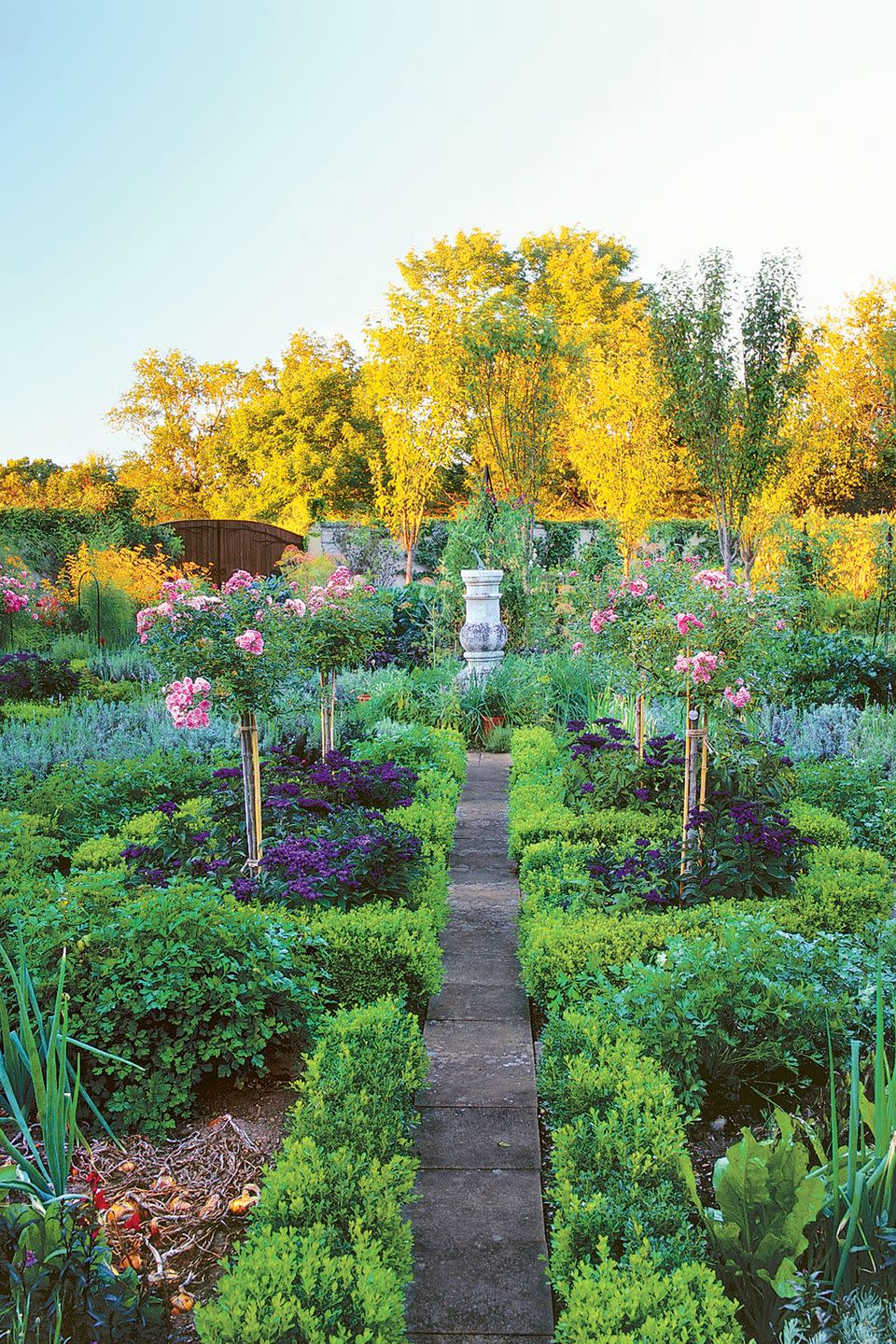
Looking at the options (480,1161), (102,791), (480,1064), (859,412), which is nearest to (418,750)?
(102,791)

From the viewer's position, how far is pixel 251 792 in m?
3.99

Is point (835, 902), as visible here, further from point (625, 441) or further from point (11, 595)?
point (625, 441)

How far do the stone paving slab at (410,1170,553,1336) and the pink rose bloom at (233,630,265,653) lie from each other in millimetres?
2156

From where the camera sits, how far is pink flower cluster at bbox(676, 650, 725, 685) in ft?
12.6

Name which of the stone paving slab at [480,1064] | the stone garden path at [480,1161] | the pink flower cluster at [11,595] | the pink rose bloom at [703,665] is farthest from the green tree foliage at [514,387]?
the stone paving slab at [480,1064]

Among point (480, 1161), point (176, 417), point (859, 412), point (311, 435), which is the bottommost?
point (480, 1161)

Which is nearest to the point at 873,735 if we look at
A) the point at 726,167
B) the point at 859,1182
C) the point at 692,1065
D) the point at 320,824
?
the point at 320,824

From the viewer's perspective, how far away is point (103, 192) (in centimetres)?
1216

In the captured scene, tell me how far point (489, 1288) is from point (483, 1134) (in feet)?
1.80

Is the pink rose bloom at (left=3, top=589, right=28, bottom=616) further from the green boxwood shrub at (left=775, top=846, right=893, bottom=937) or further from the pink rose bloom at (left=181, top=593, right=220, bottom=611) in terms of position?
the green boxwood shrub at (left=775, top=846, right=893, bottom=937)

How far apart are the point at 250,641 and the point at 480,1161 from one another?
2.18 m

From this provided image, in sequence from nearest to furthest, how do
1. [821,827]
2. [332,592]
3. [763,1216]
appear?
1. [763,1216]
2. [821,827]
3. [332,592]

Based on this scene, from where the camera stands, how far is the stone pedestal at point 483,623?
9242 mm

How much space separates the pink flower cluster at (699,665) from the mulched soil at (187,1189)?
2264 mm
